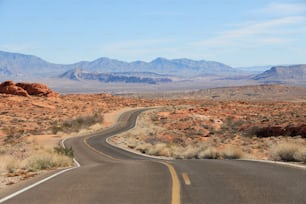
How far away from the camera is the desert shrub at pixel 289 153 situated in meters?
16.6

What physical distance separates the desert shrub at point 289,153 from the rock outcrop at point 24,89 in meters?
79.1

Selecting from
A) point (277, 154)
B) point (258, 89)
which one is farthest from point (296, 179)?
point (258, 89)

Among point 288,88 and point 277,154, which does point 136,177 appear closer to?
point 277,154

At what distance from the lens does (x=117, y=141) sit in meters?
43.6

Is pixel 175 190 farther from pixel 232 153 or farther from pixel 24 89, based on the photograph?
pixel 24 89

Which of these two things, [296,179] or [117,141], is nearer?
[296,179]

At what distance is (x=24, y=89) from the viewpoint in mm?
97750

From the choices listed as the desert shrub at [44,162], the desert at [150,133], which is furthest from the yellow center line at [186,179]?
the desert shrub at [44,162]

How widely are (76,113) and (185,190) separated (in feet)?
227

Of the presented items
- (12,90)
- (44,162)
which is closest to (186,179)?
(44,162)

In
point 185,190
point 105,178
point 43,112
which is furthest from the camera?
point 43,112

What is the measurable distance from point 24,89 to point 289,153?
8683 centimetres

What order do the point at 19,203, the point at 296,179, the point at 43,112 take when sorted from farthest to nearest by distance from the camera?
the point at 43,112, the point at 296,179, the point at 19,203

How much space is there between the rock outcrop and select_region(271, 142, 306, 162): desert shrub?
79127 mm
